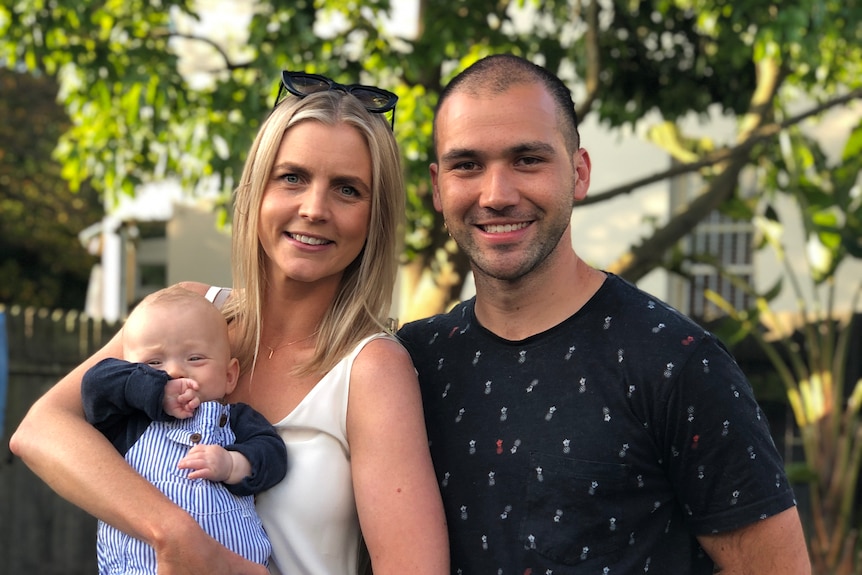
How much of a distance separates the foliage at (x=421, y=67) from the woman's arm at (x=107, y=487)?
3.98 meters

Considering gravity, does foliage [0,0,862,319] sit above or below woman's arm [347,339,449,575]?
above

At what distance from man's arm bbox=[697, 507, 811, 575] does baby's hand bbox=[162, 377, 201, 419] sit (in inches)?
47.3

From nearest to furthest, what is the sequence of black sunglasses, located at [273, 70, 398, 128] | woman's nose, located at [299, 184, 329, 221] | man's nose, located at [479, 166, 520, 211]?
man's nose, located at [479, 166, 520, 211] → woman's nose, located at [299, 184, 329, 221] → black sunglasses, located at [273, 70, 398, 128]

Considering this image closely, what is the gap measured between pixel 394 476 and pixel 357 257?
0.65 m

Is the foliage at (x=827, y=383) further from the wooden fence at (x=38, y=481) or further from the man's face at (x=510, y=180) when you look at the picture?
the man's face at (x=510, y=180)

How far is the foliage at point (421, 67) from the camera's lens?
21.7 ft

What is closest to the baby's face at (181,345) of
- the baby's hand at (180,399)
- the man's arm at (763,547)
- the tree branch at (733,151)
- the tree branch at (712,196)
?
the baby's hand at (180,399)

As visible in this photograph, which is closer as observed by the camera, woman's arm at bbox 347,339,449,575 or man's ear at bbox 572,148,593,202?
woman's arm at bbox 347,339,449,575

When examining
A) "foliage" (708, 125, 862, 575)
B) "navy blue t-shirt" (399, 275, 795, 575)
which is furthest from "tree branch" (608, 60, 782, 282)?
"navy blue t-shirt" (399, 275, 795, 575)

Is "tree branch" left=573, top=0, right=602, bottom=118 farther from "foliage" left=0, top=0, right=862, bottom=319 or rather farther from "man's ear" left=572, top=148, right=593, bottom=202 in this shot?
"man's ear" left=572, top=148, right=593, bottom=202

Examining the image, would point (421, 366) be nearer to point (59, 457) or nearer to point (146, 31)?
point (59, 457)

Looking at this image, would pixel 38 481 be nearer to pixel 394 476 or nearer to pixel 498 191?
pixel 394 476

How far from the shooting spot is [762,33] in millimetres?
6164

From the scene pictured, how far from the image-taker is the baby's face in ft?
8.91
